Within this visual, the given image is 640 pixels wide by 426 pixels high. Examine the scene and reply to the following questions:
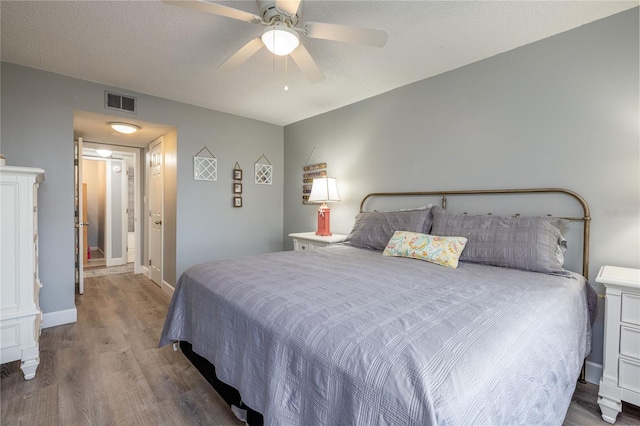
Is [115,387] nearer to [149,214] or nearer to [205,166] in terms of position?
[205,166]

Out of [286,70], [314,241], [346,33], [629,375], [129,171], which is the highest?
[286,70]

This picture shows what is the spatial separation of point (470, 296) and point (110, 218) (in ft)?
20.7

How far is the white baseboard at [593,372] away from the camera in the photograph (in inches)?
76.7

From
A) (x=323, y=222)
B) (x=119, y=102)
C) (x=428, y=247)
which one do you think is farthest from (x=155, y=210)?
(x=428, y=247)

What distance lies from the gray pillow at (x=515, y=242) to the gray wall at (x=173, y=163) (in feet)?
9.29

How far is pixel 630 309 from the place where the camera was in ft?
5.15

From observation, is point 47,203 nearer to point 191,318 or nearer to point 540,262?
point 191,318

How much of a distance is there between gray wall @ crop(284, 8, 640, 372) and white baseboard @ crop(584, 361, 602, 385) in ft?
0.18

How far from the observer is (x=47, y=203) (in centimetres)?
280

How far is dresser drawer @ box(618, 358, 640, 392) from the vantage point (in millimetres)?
1565

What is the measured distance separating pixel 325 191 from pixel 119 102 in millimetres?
2383

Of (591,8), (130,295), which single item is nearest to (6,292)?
(130,295)

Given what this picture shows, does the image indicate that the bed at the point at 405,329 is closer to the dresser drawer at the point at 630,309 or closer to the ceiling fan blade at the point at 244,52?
the dresser drawer at the point at 630,309

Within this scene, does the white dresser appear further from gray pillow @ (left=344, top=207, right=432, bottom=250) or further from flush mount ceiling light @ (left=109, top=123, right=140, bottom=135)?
gray pillow @ (left=344, top=207, right=432, bottom=250)
